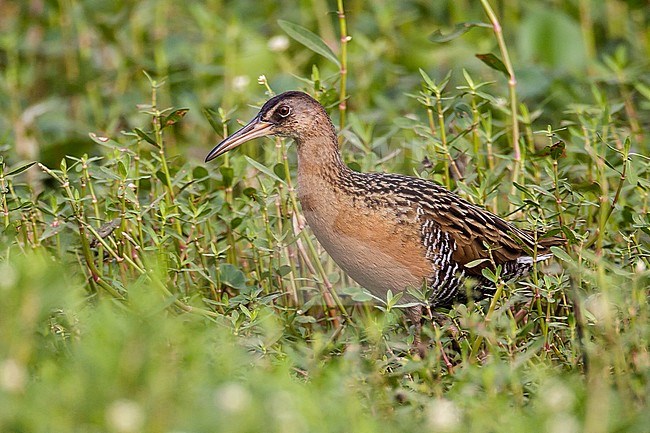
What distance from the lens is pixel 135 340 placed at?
7.67ft

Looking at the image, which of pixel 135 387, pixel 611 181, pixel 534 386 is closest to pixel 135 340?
pixel 135 387

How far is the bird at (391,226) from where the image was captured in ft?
12.0

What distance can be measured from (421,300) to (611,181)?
5.00ft

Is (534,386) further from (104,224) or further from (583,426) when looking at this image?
(104,224)

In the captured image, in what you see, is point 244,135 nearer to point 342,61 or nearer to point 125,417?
point 342,61

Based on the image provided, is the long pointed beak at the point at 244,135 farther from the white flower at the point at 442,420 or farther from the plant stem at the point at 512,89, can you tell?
the white flower at the point at 442,420

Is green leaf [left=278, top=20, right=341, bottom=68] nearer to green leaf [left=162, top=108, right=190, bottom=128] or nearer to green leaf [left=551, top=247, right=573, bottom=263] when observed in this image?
green leaf [left=162, top=108, right=190, bottom=128]

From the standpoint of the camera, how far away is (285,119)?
3.85 metres

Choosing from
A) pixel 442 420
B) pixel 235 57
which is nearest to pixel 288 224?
pixel 442 420

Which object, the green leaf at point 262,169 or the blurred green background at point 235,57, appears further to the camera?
the blurred green background at point 235,57

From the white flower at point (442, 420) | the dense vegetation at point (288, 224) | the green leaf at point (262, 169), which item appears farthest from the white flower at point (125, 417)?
the green leaf at point (262, 169)

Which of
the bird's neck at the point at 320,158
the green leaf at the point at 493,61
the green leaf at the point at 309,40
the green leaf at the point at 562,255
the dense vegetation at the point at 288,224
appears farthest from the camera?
the green leaf at the point at 309,40

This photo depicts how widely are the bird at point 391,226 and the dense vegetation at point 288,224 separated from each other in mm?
101

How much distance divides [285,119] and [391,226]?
50 centimetres
